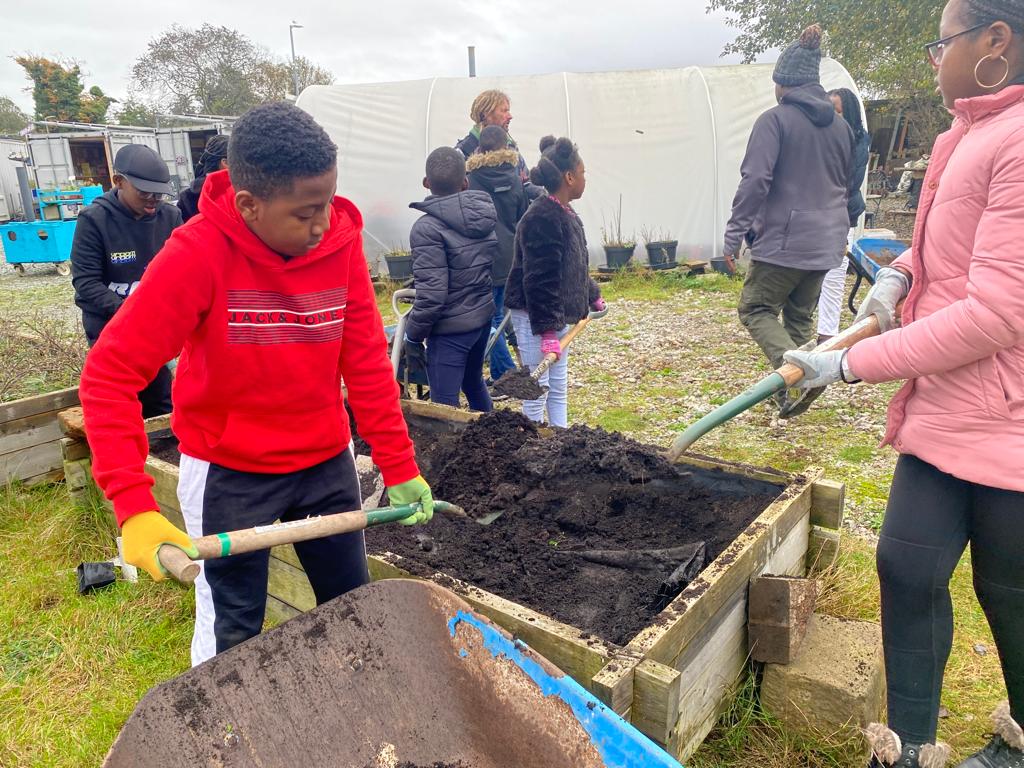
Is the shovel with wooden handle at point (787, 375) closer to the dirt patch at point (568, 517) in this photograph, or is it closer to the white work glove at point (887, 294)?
the white work glove at point (887, 294)

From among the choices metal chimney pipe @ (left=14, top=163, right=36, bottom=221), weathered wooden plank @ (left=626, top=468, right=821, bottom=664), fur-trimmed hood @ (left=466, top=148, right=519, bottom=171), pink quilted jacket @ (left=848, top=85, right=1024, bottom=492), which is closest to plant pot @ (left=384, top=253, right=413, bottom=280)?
fur-trimmed hood @ (left=466, top=148, right=519, bottom=171)

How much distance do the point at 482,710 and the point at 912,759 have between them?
1.12 m

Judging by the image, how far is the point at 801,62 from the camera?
4.73 m

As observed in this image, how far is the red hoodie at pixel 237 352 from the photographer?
1.64 meters

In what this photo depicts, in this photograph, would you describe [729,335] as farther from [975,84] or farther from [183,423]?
[183,423]

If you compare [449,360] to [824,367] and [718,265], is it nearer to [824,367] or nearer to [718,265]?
[824,367]

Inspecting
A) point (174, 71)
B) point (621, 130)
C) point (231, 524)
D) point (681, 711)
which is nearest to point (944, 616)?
point (681, 711)

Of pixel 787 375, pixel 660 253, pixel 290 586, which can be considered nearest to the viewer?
pixel 787 375

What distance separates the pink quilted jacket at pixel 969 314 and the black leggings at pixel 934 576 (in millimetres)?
91

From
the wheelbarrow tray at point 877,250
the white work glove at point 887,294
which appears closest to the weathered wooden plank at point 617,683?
the white work glove at point 887,294

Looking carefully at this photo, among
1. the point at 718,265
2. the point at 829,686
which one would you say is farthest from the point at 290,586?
the point at 718,265

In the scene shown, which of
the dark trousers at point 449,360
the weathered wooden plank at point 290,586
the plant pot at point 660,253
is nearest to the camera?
the weathered wooden plank at point 290,586

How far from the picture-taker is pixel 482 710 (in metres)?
1.92

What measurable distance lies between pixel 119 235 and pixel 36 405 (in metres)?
1.10
